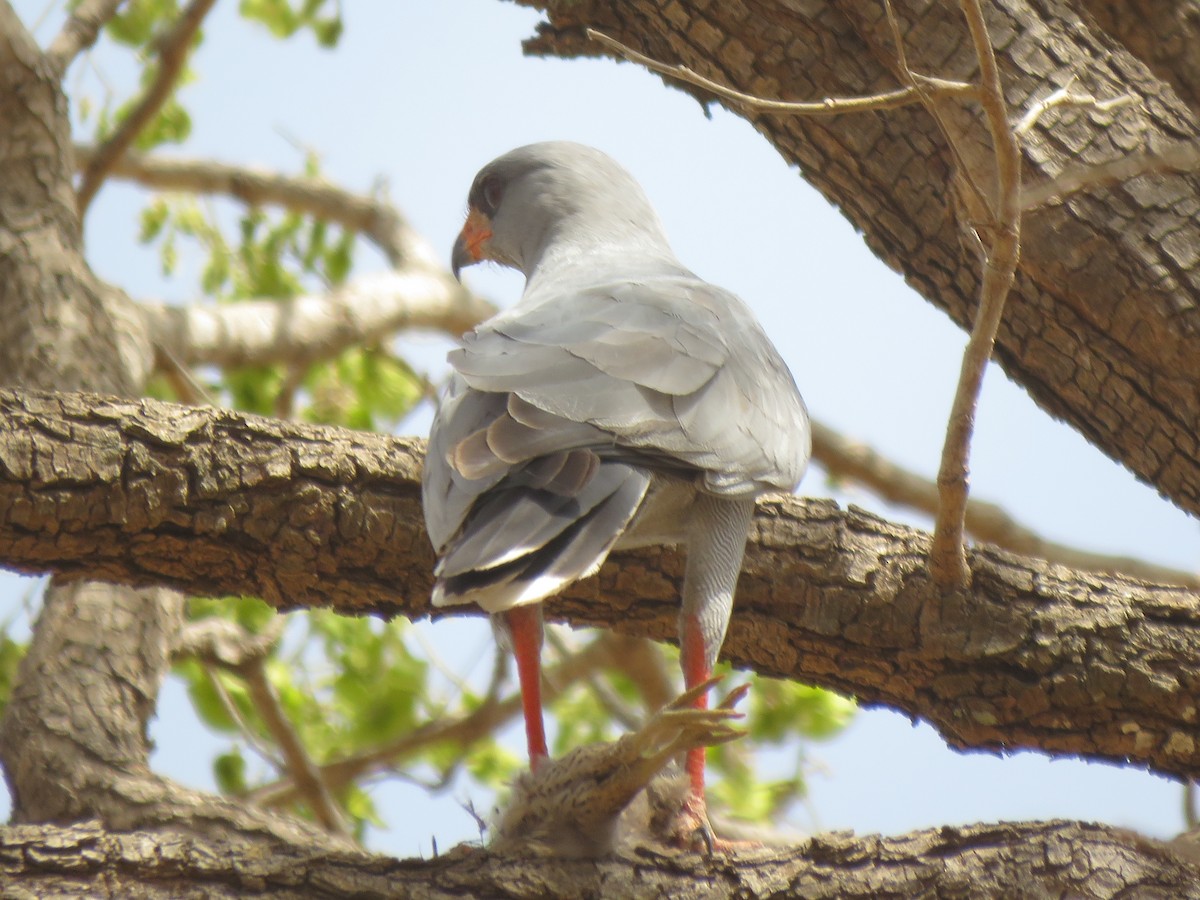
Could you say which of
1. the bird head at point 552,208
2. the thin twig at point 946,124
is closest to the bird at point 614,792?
the thin twig at point 946,124

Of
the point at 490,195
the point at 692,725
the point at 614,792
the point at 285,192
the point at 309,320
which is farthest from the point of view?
the point at 285,192

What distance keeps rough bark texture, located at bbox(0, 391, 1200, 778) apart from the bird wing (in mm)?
361

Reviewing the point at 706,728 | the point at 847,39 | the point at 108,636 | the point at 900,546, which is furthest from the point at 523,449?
the point at 108,636

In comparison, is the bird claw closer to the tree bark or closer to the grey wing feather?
the grey wing feather

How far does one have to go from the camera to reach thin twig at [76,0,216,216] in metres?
6.01

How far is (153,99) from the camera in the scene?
236 inches

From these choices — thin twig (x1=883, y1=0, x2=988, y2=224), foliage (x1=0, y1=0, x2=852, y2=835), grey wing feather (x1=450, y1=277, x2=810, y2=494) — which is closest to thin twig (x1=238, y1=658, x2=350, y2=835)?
foliage (x1=0, y1=0, x2=852, y2=835)

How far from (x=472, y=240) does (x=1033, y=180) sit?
2070 mm

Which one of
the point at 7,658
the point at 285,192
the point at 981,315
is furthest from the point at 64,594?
the point at 285,192

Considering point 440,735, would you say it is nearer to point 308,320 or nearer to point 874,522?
point 308,320

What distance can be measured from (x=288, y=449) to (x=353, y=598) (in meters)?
0.46

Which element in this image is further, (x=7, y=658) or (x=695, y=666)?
(x=7, y=658)

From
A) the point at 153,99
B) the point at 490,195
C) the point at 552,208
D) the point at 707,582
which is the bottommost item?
the point at 707,582

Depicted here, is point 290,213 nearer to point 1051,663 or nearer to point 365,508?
point 365,508
